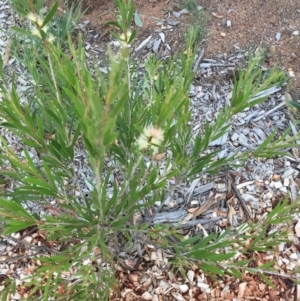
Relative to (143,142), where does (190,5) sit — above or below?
above

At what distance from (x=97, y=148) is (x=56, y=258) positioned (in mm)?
363

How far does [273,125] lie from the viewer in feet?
5.82

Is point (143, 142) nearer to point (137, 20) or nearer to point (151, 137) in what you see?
point (151, 137)

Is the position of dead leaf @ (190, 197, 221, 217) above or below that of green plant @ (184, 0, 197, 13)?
below

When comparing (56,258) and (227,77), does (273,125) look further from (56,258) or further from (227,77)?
(56,258)

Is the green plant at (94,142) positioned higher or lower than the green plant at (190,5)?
lower

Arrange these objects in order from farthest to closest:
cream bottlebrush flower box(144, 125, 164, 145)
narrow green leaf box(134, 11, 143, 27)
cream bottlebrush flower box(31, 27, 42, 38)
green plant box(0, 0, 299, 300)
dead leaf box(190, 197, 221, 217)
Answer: narrow green leaf box(134, 11, 143, 27) < dead leaf box(190, 197, 221, 217) < cream bottlebrush flower box(31, 27, 42, 38) < cream bottlebrush flower box(144, 125, 164, 145) < green plant box(0, 0, 299, 300)

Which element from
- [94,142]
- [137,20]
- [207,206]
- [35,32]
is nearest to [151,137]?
[94,142]

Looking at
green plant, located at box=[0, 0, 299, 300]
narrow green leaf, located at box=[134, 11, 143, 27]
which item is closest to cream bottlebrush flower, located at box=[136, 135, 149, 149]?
green plant, located at box=[0, 0, 299, 300]

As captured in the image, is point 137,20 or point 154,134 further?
point 137,20

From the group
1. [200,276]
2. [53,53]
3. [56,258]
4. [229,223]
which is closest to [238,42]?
[229,223]

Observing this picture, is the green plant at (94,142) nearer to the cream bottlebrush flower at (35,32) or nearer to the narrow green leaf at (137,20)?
the cream bottlebrush flower at (35,32)

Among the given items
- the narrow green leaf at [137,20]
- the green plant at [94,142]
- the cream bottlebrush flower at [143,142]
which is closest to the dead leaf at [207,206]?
the green plant at [94,142]

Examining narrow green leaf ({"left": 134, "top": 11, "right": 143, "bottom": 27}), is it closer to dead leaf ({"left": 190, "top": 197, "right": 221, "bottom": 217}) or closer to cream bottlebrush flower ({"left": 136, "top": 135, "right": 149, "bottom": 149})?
dead leaf ({"left": 190, "top": 197, "right": 221, "bottom": 217})
